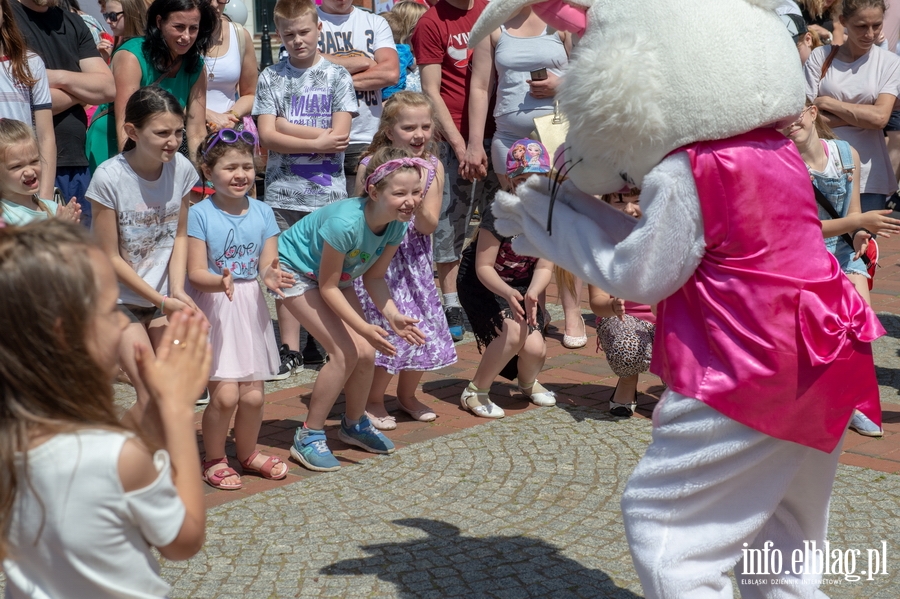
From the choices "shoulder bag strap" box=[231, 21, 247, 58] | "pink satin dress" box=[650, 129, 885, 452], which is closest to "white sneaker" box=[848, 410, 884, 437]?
"pink satin dress" box=[650, 129, 885, 452]

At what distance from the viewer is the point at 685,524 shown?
266 cm

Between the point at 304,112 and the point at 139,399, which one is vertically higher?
the point at 304,112

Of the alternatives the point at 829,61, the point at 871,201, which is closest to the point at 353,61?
the point at 829,61

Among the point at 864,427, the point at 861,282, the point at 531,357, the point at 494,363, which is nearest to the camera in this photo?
the point at 864,427

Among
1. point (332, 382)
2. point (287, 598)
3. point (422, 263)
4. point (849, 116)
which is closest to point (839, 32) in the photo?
point (849, 116)

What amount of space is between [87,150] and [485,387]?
2510mm

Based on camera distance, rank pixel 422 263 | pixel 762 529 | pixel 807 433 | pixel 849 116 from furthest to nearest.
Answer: pixel 849 116, pixel 422 263, pixel 762 529, pixel 807 433

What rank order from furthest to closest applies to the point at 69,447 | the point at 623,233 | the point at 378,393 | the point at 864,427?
1. the point at 378,393
2. the point at 864,427
3. the point at 623,233
4. the point at 69,447

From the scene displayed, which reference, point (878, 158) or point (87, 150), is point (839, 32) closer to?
point (878, 158)

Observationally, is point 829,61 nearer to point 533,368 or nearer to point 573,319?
point 573,319

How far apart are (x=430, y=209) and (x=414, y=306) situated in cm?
50

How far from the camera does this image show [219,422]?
4.41m

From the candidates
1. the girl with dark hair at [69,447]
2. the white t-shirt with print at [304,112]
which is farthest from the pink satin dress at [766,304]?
the white t-shirt with print at [304,112]

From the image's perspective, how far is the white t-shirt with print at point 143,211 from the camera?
14.4 feet
